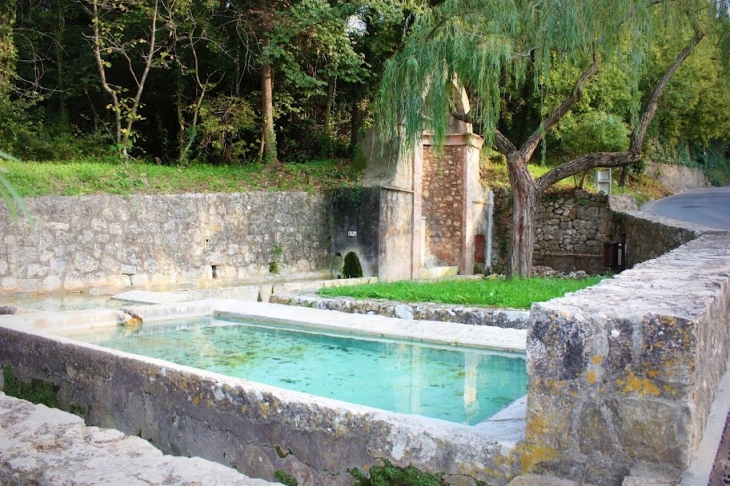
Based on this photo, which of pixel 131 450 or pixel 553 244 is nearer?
pixel 131 450

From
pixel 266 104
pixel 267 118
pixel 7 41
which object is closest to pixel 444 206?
pixel 267 118

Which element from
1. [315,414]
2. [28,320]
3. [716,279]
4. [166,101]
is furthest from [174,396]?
[166,101]

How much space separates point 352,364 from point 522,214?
6.45 meters

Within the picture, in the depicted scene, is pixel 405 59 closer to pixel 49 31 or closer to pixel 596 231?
pixel 596 231

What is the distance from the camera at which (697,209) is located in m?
20.0

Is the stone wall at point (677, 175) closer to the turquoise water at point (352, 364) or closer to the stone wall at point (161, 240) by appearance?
the stone wall at point (161, 240)

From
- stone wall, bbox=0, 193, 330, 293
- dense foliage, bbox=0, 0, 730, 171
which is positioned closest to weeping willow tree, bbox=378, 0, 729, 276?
dense foliage, bbox=0, 0, 730, 171

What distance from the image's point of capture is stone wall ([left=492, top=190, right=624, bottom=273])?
16453 mm

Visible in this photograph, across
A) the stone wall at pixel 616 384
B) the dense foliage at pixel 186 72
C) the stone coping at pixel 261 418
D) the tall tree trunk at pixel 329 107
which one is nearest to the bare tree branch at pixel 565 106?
the dense foliage at pixel 186 72

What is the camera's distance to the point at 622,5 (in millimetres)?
9336

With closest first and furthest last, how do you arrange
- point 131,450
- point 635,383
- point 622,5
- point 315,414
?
point 635,383, point 131,450, point 315,414, point 622,5

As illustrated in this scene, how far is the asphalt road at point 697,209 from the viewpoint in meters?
16.4

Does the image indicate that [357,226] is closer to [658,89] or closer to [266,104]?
[266,104]

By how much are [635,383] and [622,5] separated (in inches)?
335
